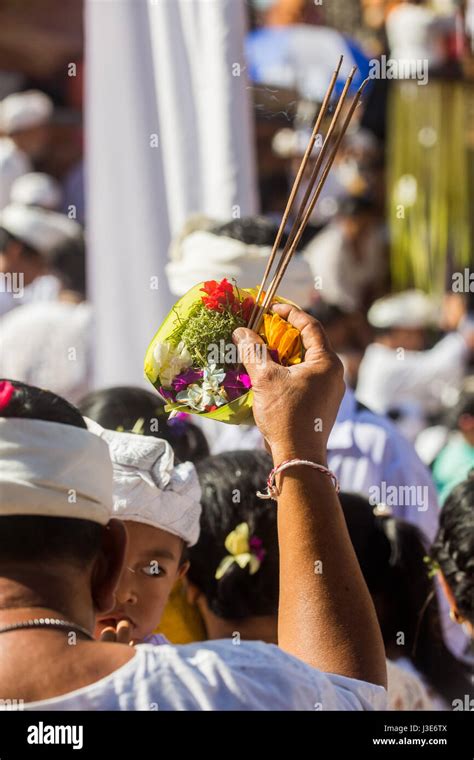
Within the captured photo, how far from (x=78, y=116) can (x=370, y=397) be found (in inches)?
114

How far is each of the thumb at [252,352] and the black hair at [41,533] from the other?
23cm

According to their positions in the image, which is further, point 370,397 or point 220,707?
point 370,397

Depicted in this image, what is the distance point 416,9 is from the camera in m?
6.48

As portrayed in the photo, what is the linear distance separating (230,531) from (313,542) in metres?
0.70

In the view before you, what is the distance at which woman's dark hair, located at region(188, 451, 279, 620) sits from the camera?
6.98ft

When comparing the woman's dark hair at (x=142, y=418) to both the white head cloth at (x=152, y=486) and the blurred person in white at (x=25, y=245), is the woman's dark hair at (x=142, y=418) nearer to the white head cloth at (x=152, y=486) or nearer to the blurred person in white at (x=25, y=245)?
the white head cloth at (x=152, y=486)

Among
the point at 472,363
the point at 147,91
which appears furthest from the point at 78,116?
the point at 147,91

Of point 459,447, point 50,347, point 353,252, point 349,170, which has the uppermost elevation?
point 349,170

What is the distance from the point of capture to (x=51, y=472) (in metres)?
1.46

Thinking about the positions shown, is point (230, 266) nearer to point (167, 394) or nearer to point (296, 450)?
point (167, 394)

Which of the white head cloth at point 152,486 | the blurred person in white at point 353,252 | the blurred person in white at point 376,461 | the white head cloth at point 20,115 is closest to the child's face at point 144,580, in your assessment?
the white head cloth at point 152,486

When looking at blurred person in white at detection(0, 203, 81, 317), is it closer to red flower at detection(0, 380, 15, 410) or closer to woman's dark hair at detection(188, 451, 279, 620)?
woman's dark hair at detection(188, 451, 279, 620)

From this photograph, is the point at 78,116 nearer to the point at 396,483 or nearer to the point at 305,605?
the point at 396,483

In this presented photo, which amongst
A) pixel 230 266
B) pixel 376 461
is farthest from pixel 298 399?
pixel 376 461
